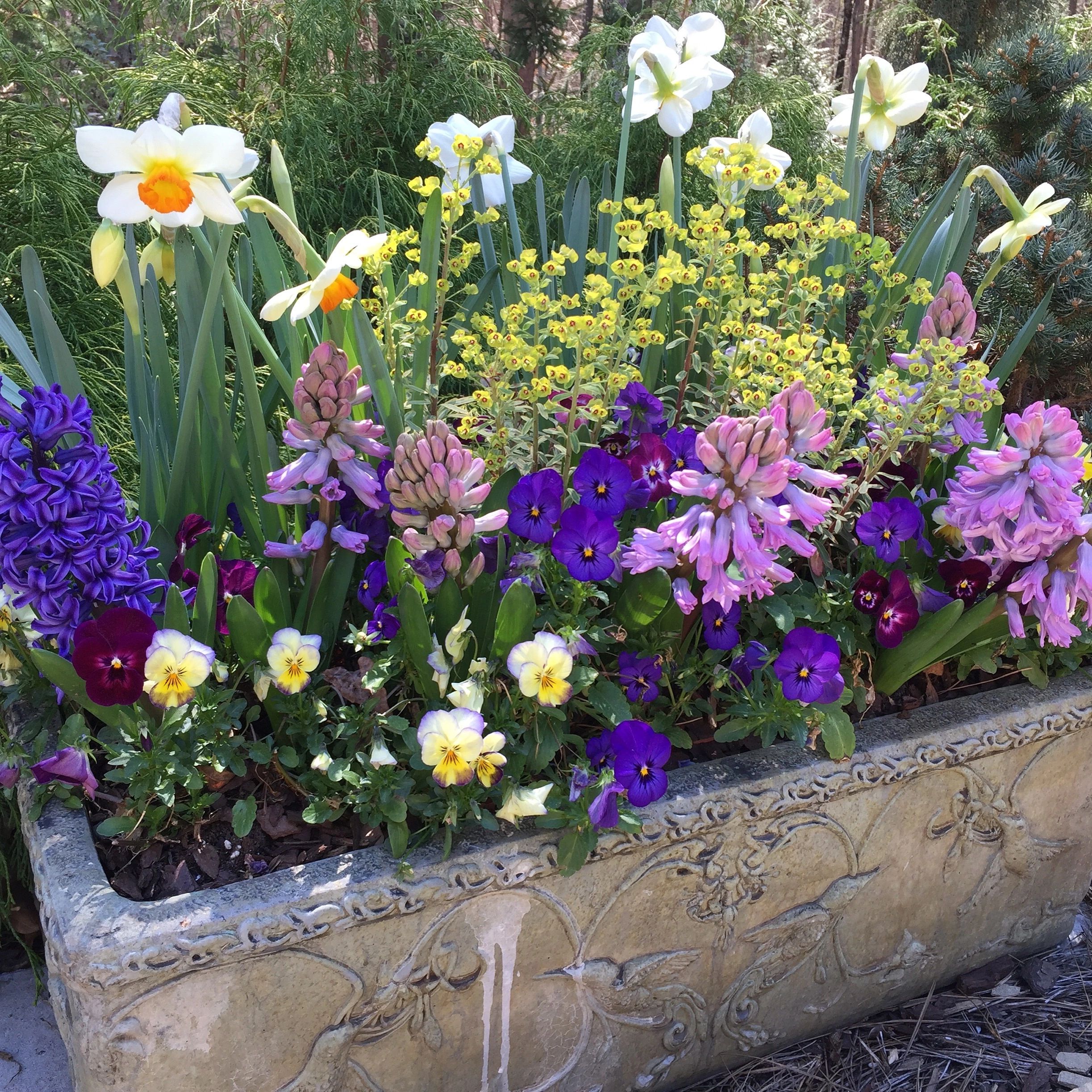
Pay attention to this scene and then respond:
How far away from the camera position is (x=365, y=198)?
2.81m

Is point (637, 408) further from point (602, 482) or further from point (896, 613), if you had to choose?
point (896, 613)

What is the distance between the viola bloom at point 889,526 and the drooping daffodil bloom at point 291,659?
0.71 m

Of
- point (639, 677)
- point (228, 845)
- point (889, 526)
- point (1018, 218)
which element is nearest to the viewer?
point (228, 845)

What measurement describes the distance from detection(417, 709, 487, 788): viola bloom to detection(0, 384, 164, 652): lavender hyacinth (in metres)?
0.37

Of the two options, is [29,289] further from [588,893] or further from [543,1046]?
[543,1046]

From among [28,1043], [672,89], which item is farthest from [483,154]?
[28,1043]

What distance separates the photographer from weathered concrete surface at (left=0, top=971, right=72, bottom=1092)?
144 cm

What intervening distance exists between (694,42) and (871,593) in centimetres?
90

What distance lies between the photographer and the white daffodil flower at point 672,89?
1.51 metres

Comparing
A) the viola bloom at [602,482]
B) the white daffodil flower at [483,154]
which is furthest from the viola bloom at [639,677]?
the white daffodil flower at [483,154]

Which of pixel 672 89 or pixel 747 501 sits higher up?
pixel 672 89

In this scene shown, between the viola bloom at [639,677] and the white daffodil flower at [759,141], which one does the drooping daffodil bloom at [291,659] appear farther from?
the white daffodil flower at [759,141]

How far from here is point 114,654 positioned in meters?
1.07

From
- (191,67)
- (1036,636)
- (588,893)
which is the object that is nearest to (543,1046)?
(588,893)
